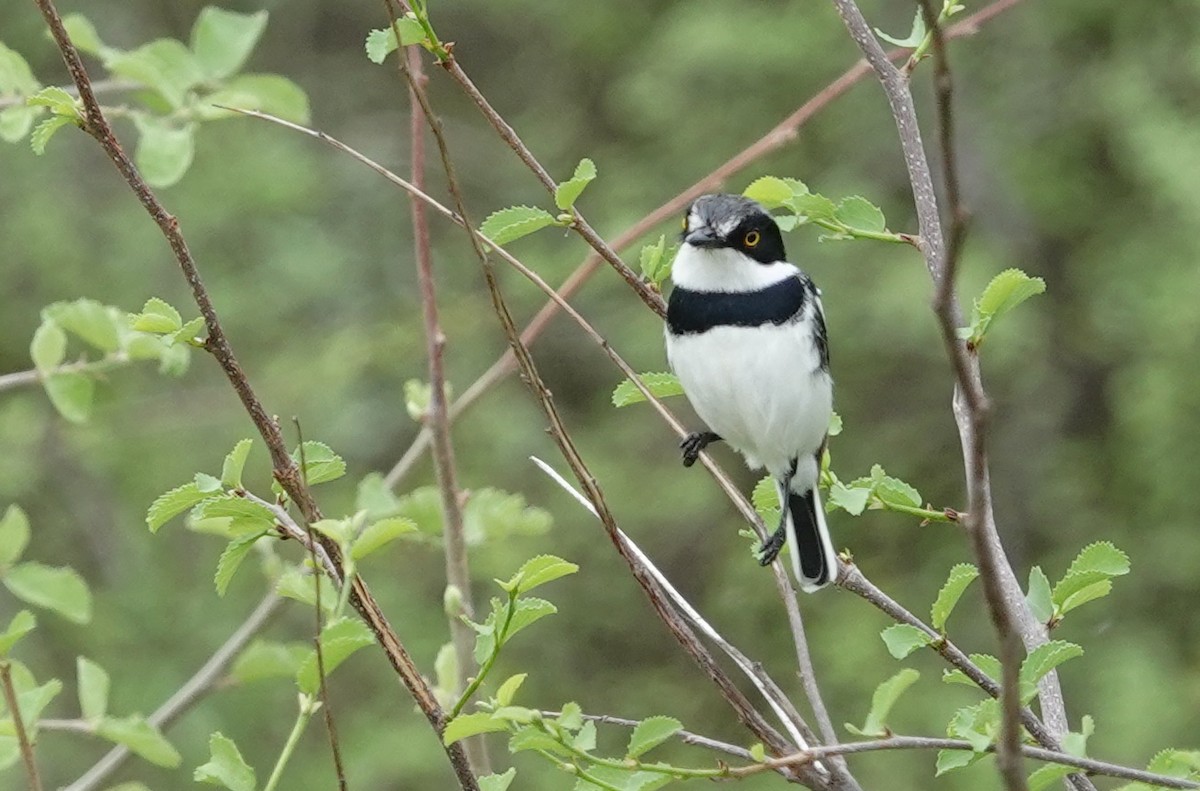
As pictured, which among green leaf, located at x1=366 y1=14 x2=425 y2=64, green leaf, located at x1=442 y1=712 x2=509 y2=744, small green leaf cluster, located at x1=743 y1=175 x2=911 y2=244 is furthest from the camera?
small green leaf cluster, located at x1=743 y1=175 x2=911 y2=244

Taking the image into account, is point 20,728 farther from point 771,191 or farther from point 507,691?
point 771,191

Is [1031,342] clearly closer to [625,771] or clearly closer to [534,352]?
[534,352]

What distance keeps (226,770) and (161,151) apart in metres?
1.39

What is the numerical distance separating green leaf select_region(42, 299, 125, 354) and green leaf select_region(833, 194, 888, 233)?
1207 mm

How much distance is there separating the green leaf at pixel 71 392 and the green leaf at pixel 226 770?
1.00 metres

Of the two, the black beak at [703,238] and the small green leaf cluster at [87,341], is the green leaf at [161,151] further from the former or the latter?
the black beak at [703,238]

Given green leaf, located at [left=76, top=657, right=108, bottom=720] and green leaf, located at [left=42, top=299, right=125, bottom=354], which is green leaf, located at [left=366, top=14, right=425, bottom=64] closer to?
green leaf, located at [left=42, top=299, right=125, bottom=354]

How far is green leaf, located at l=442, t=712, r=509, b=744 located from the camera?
62.4 inches

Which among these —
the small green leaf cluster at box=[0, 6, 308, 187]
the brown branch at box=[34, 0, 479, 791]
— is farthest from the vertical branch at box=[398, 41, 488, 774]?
the small green leaf cluster at box=[0, 6, 308, 187]

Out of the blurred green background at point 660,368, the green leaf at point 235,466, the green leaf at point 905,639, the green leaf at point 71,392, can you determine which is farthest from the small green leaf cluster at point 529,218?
the blurred green background at point 660,368

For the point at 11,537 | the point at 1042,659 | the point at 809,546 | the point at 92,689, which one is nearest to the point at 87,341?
the point at 11,537

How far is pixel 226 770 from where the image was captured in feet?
5.74

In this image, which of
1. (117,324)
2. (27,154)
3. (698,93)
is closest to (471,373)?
(698,93)

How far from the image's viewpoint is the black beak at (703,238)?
289 cm
